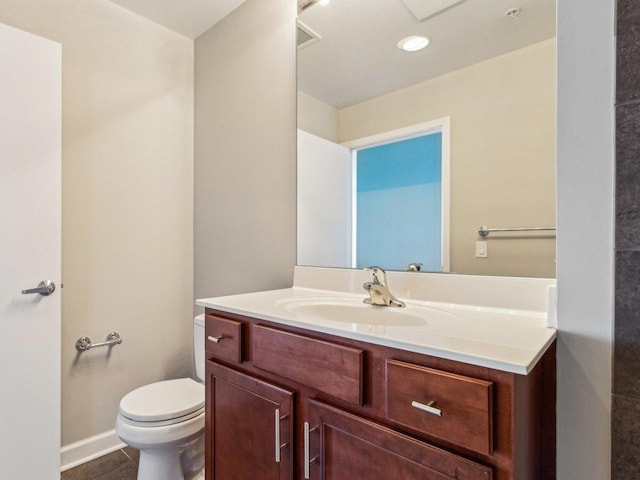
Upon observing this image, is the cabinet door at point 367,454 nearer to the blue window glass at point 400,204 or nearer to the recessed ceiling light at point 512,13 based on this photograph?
the blue window glass at point 400,204

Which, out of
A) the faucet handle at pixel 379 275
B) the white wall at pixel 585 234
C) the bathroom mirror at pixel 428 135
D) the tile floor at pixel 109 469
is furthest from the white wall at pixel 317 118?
the tile floor at pixel 109 469

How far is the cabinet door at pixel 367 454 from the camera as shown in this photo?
2.32 ft

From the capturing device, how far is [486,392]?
0.65m

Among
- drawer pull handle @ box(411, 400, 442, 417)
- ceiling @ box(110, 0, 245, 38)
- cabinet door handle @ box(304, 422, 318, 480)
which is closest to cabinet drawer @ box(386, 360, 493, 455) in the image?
drawer pull handle @ box(411, 400, 442, 417)

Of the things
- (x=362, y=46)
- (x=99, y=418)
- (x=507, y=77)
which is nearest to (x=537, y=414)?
(x=507, y=77)

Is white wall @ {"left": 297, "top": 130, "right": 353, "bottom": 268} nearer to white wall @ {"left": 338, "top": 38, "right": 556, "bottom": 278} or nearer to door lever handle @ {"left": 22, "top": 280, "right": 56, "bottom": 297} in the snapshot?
white wall @ {"left": 338, "top": 38, "right": 556, "bottom": 278}

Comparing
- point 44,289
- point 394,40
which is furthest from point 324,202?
point 44,289

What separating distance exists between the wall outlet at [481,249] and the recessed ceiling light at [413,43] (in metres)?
0.78

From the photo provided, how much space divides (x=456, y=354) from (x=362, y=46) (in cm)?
135

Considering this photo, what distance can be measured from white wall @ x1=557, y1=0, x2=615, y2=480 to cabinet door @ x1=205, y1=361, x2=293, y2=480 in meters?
0.75

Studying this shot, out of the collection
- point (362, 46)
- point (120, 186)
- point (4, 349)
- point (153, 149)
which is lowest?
point (4, 349)

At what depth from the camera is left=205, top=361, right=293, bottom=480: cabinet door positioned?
1005mm

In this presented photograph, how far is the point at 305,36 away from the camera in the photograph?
1639 millimetres

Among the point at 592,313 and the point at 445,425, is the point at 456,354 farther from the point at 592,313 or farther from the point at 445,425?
the point at 592,313
